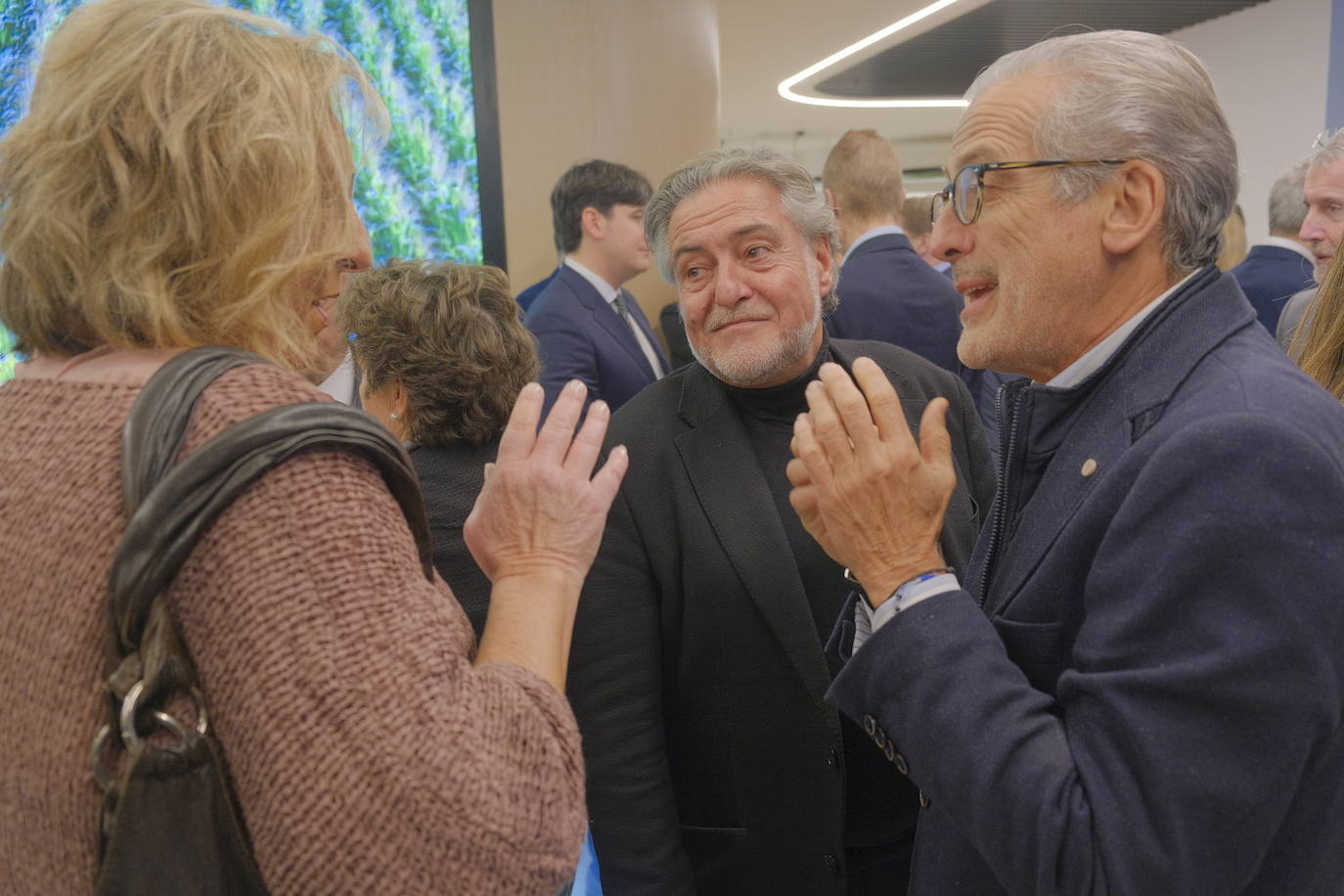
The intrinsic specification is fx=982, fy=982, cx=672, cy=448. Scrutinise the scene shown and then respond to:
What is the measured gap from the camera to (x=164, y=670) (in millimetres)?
747


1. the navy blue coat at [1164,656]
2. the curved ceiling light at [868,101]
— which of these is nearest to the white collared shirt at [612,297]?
the navy blue coat at [1164,656]

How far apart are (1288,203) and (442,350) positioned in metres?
3.15

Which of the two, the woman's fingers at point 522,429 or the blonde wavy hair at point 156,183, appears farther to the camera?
the woman's fingers at point 522,429

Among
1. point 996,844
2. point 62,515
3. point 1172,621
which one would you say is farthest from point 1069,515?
point 62,515

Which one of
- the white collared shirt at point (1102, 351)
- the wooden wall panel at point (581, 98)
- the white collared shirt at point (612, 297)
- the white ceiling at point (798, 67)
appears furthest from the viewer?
the white ceiling at point (798, 67)

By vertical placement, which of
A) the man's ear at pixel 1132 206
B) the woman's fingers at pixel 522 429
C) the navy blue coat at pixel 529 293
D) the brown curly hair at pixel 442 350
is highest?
the man's ear at pixel 1132 206

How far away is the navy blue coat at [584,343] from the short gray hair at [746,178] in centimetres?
130

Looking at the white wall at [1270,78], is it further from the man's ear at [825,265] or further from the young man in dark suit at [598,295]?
the man's ear at [825,265]

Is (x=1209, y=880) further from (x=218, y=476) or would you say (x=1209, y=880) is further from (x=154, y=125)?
(x=154, y=125)

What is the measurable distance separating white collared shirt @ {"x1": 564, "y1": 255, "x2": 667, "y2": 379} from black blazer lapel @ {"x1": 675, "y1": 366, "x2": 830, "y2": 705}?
6.42 feet

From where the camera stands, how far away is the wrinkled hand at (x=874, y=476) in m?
1.12

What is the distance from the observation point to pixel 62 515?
778 mm

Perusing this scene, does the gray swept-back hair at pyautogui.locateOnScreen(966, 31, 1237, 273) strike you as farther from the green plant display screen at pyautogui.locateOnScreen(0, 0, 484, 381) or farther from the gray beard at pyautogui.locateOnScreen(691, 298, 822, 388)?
the green plant display screen at pyautogui.locateOnScreen(0, 0, 484, 381)

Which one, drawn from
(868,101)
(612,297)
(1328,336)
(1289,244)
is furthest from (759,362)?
(868,101)
